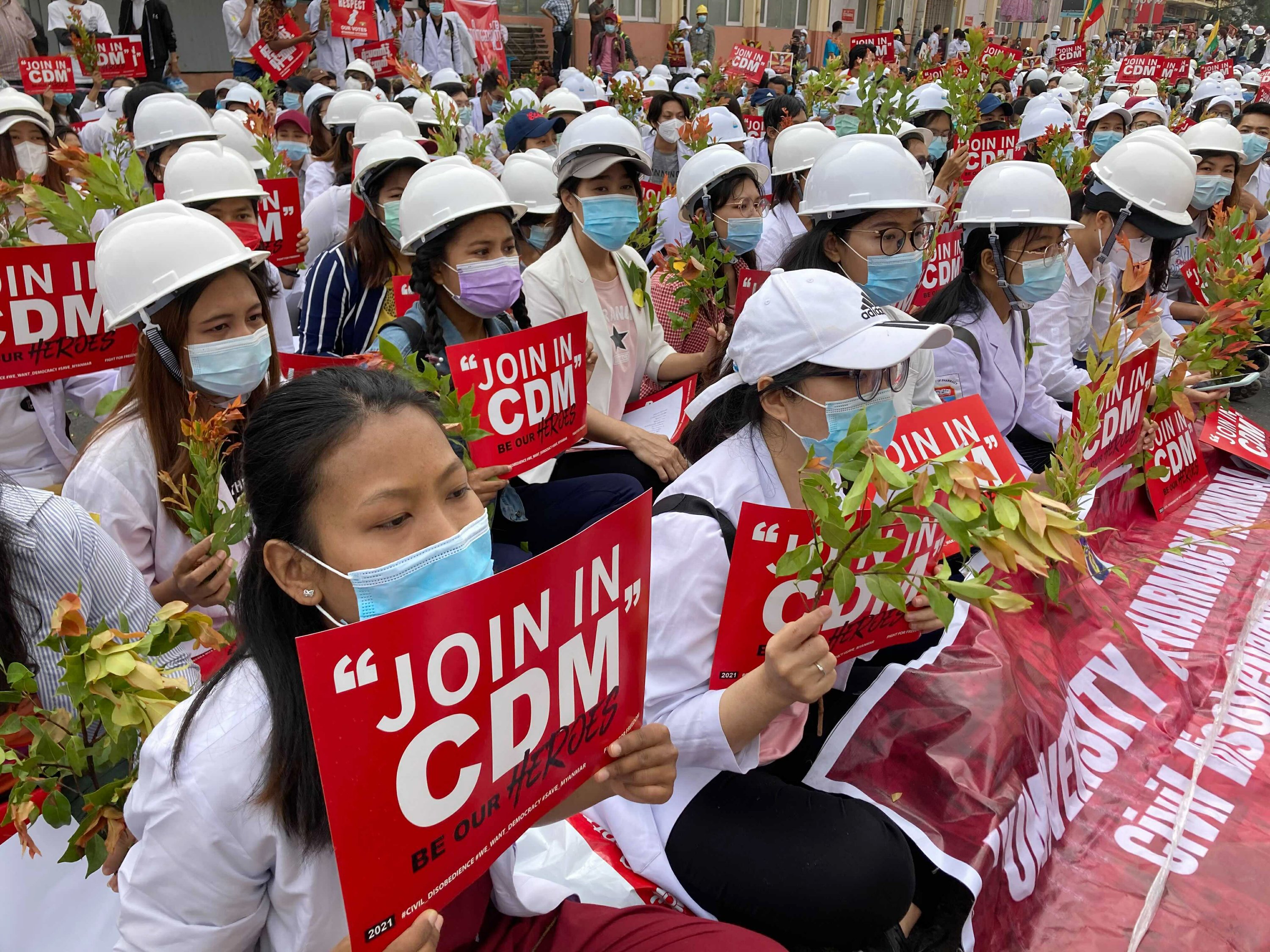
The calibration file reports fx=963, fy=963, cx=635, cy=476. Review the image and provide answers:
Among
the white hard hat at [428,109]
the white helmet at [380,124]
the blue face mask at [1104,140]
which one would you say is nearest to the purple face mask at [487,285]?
the white helmet at [380,124]

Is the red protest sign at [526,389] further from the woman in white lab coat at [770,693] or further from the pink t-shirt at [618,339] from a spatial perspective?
the woman in white lab coat at [770,693]

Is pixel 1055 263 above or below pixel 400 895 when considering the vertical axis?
above

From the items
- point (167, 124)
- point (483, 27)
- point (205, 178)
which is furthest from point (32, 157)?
point (483, 27)

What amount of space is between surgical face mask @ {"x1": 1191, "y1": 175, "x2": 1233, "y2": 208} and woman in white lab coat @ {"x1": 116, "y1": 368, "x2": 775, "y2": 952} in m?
6.67

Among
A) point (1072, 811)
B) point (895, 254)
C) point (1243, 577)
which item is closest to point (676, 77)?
point (895, 254)

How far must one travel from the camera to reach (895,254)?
400cm

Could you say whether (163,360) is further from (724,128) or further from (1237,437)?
(724,128)

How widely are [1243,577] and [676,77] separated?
551 inches

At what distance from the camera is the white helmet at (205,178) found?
4.37 meters

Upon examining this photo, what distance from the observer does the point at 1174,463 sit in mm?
4188

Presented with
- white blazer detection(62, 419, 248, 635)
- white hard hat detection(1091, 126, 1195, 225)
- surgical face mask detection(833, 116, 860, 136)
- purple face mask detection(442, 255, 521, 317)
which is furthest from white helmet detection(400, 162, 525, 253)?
surgical face mask detection(833, 116, 860, 136)

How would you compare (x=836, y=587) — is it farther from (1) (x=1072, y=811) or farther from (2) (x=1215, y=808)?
(2) (x=1215, y=808)

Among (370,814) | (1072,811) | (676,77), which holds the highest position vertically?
(676,77)

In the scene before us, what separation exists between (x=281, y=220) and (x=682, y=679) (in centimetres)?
431
